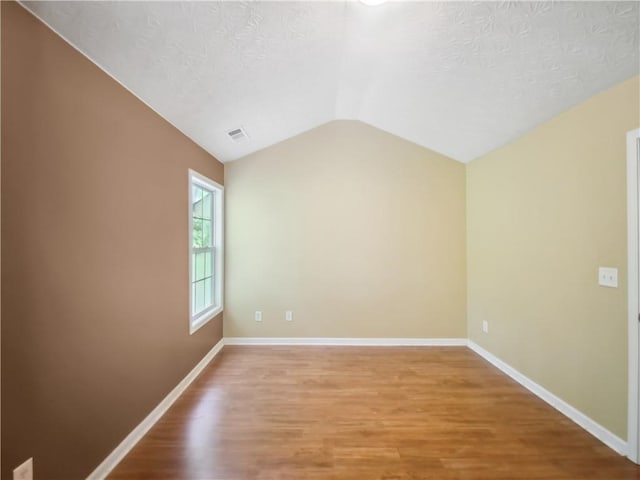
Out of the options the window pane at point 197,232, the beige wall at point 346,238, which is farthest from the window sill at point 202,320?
the window pane at point 197,232

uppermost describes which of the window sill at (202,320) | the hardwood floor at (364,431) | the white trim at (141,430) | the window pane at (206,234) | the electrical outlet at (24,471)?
the window pane at (206,234)

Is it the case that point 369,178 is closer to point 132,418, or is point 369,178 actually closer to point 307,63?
point 307,63

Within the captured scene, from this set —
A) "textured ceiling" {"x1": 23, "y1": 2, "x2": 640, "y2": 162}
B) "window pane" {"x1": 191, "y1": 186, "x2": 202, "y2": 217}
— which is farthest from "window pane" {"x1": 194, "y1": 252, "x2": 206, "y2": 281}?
"textured ceiling" {"x1": 23, "y1": 2, "x2": 640, "y2": 162}

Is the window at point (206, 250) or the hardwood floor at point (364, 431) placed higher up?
the window at point (206, 250)

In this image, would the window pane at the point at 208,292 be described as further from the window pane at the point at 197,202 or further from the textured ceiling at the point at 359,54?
the textured ceiling at the point at 359,54

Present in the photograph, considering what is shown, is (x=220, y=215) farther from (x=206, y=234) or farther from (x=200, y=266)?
(x=200, y=266)

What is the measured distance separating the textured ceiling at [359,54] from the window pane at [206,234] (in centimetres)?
109

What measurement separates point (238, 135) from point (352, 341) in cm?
283

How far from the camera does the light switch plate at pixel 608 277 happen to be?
5.84 ft

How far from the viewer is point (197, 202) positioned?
3.20m

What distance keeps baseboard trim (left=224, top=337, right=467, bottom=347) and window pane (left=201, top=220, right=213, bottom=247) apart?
1.27 metres

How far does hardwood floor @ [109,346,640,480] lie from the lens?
64.1 inches

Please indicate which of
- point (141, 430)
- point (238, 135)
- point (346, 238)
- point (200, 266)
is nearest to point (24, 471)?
point (141, 430)

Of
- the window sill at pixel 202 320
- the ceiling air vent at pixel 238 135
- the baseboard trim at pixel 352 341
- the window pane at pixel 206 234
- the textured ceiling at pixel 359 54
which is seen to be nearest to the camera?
the textured ceiling at pixel 359 54
